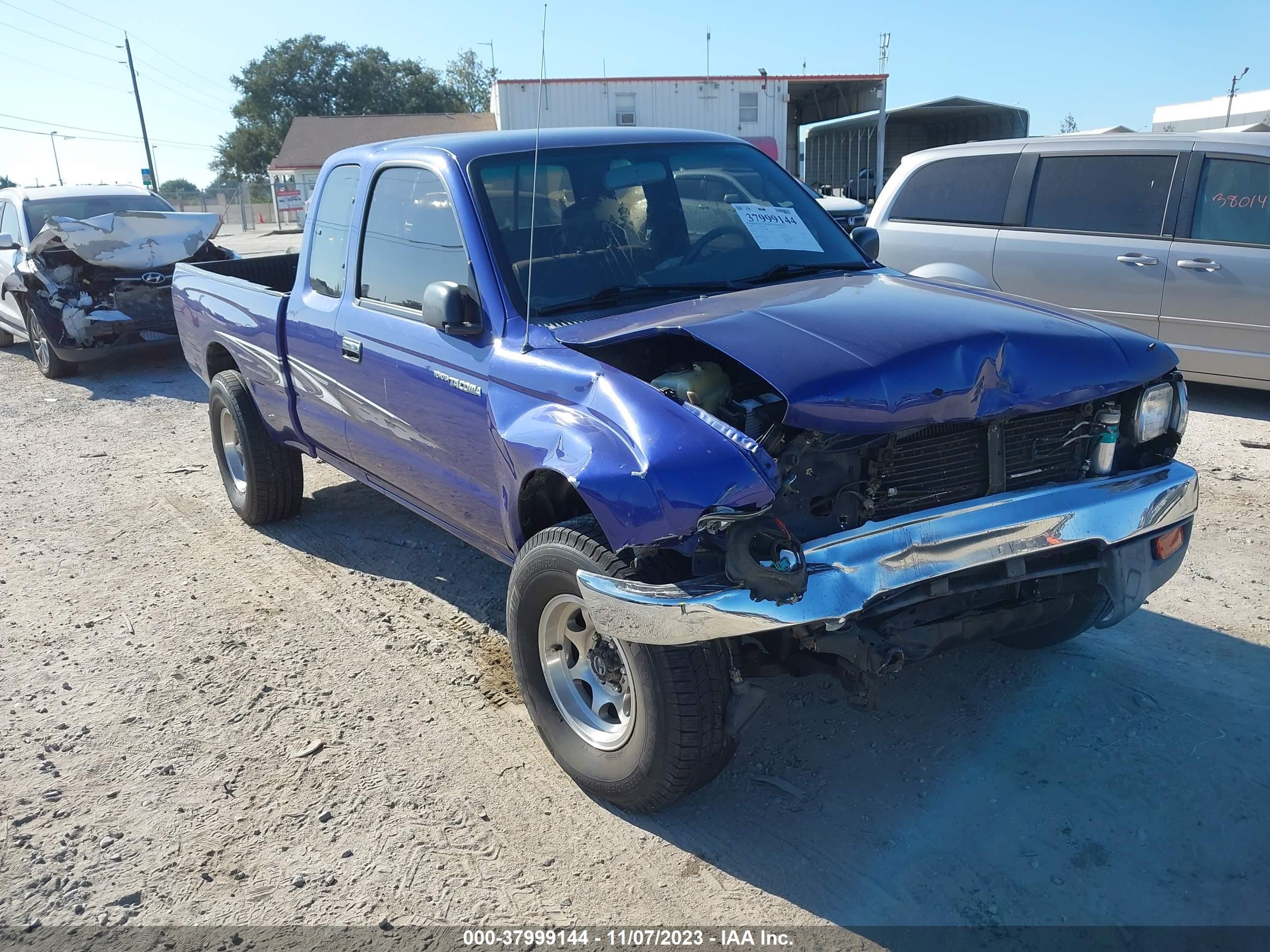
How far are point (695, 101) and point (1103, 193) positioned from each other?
26619 millimetres

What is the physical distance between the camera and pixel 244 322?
523cm

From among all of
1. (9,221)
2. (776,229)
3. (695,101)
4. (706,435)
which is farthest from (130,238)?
(695,101)

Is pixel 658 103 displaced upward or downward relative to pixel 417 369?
upward

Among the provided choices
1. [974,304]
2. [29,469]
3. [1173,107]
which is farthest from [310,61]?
[974,304]

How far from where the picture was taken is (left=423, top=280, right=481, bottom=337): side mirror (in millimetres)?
3385

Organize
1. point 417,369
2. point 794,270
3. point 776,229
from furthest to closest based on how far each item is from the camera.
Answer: point 776,229 → point 794,270 → point 417,369

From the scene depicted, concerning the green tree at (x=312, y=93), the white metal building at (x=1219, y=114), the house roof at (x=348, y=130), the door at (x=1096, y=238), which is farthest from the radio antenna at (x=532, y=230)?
the green tree at (x=312, y=93)

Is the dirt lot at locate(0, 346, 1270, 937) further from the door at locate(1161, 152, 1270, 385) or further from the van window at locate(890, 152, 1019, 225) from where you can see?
the van window at locate(890, 152, 1019, 225)

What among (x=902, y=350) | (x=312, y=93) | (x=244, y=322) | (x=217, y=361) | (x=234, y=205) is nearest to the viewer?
(x=902, y=350)

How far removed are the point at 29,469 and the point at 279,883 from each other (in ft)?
19.0

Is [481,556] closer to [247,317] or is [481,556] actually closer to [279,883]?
[247,317]

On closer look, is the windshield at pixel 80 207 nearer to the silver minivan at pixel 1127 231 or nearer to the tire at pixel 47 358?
the tire at pixel 47 358

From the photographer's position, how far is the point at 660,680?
2.72 m

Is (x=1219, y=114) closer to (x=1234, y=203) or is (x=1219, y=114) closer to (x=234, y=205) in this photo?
(x=1234, y=203)
